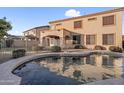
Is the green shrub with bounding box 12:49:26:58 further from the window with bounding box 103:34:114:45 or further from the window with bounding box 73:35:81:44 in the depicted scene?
the window with bounding box 73:35:81:44

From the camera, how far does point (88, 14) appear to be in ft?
88.5

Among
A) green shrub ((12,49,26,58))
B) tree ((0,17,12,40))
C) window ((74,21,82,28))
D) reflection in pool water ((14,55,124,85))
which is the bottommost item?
reflection in pool water ((14,55,124,85))

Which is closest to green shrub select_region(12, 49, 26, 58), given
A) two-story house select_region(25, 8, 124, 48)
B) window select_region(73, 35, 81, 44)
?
two-story house select_region(25, 8, 124, 48)

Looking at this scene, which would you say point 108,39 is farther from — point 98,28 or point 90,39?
point 90,39

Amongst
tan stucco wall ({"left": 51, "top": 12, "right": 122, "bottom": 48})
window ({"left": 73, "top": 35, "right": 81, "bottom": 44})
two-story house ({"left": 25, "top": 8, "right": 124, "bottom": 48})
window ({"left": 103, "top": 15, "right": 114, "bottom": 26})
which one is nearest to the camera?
tan stucco wall ({"left": 51, "top": 12, "right": 122, "bottom": 48})

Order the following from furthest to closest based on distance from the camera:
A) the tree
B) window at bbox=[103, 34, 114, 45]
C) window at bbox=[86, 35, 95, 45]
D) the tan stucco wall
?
window at bbox=[86, 35, 95, 45]
window at bbox=[103, 34, 114, 45]
the tan stucco wall
the tree

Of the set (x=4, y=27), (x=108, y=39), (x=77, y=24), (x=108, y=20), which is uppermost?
(x=108, y=20)

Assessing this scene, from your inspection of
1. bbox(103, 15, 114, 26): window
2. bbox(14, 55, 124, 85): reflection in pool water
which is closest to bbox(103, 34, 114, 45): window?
bbox(103, 15, 114, 26): window

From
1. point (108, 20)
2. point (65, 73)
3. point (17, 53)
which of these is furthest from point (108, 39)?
point (65, 73)

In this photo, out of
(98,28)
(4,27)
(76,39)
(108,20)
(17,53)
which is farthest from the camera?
(76,39)

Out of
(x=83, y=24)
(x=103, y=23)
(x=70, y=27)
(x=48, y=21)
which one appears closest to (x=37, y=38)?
(x=48, y=21)

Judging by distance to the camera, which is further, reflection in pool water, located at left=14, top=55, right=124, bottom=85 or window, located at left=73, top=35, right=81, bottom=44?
window, located at left=73, top=35, right=81, bottom=44

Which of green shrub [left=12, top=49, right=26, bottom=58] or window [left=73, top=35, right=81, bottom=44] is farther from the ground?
window [left=73, top=35, right=81, bottom=44]

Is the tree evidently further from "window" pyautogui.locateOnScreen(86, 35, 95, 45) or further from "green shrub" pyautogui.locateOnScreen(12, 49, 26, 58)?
"window" pyautogui.locateOnScreen(86, 35, 95, 45)
